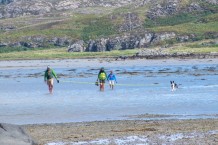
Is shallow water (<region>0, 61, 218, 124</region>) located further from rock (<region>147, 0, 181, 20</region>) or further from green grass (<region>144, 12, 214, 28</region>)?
rock (<region>147, 0, 181, 20</region>)

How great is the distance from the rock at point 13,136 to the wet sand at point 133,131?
1445 millimetres

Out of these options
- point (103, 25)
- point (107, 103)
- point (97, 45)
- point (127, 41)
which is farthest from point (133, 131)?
point (103, 25)

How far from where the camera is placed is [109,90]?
4509 centimetres

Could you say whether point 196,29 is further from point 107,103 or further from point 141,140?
point 141,140

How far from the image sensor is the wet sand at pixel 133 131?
21375 millimetres

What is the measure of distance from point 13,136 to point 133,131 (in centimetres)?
528

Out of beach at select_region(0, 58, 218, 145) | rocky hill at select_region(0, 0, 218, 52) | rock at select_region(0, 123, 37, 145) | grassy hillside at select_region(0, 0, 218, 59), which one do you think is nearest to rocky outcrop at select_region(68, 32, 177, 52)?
rocky hill at select_region(0, 0, 218, 52)

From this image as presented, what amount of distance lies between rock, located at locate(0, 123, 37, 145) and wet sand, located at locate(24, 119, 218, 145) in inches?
56.9

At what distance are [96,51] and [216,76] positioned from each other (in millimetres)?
82022

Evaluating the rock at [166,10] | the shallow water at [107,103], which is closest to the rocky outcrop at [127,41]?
the rock at [166,10]

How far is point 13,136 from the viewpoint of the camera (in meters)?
19.4

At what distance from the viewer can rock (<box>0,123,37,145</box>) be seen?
18641 millimetres

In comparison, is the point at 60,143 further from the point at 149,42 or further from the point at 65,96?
the point at 149,42

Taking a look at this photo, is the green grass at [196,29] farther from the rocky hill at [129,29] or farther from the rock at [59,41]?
the rock at [59,41]
